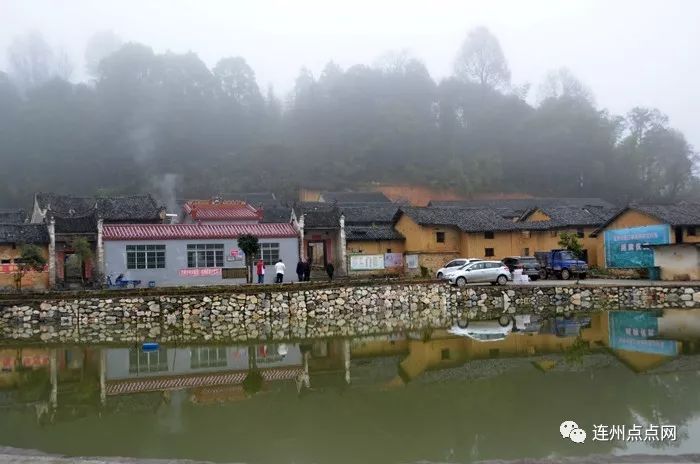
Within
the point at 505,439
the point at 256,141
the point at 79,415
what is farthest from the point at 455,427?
the point at 256,141

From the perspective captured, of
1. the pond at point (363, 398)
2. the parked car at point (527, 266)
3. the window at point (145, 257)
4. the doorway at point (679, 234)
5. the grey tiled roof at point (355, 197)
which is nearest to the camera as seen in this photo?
the pond at point (363, 398)

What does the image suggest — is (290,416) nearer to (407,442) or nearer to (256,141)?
(407,442)

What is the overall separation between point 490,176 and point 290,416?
64514mm

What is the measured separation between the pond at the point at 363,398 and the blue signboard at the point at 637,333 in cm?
13

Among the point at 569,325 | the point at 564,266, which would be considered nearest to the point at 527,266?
the point at 564,266

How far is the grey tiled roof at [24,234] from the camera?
28.4 meters

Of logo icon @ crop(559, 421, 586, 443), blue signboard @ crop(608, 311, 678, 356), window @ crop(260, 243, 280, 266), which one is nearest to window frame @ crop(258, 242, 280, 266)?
window @ crop(260, 243, 280, 266)

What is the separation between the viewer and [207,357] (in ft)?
52.7

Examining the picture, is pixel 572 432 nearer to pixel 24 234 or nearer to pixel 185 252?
pixel 185 252

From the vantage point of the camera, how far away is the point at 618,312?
2397 centimetres

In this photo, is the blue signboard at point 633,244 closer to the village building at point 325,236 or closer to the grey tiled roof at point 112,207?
the village building at point 325,236

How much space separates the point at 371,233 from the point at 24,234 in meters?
18.1

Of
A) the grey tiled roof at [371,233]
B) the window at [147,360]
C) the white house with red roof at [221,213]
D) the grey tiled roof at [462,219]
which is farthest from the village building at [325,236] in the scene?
the window at [147,360]

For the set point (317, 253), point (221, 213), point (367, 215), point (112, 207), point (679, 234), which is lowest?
point (317, 253)
